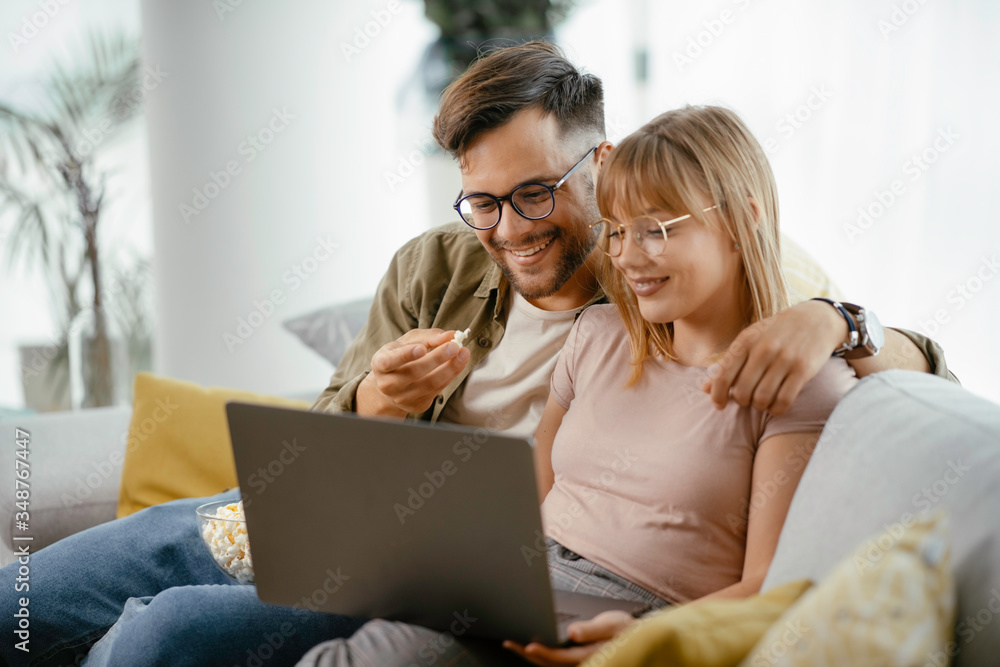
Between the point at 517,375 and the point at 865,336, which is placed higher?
the point at 865,336

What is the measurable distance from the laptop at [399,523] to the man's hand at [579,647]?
15 mm

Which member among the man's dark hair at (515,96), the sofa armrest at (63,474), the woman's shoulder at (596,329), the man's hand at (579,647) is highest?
the man's dark hair at (515,96)

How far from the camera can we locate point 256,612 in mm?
1055

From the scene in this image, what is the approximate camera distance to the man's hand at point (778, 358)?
94cm

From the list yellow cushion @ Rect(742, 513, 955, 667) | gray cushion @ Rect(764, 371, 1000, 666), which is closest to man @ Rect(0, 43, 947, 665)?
gray cushion @ Rect(764, 371, 1000, 666)

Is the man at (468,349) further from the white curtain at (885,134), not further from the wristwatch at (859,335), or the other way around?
the white curtain at (885,134)

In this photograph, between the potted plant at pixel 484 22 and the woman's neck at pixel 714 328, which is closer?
the woman's neck at pixel 714 328

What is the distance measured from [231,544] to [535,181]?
699 millimetres

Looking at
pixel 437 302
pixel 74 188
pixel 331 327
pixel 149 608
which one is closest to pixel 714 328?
pixel 437 302

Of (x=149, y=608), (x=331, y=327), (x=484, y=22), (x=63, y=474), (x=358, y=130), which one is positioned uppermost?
(x=484, y=22)

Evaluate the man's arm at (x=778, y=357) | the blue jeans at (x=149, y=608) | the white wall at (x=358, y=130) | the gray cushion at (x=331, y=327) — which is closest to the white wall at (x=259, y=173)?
the white wall at (x=358, y=130)

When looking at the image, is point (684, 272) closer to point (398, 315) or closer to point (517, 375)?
point (517, 375)

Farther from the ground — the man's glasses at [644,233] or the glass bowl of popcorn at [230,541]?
the man's glasses at [644,233]

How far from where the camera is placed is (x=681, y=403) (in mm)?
1086
